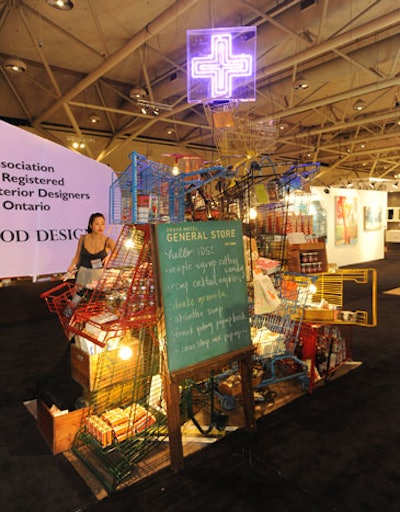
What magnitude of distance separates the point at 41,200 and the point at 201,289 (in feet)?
5.11

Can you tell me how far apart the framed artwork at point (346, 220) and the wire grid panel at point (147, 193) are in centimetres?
966

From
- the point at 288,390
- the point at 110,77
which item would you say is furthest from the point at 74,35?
the point at 288,390

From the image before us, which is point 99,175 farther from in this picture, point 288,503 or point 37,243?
point 288,503

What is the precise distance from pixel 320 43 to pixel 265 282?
17.7 feet

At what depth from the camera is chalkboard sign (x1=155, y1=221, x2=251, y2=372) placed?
228 centimetres

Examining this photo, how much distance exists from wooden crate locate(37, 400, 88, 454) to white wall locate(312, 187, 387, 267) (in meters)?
8.95

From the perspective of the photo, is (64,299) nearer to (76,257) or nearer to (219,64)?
(76,257)

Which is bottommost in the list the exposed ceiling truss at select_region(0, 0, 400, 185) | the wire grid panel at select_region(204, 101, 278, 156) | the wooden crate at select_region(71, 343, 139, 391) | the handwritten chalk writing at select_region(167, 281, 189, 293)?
the wooden crate at select_region(71, 343, 139, 391)

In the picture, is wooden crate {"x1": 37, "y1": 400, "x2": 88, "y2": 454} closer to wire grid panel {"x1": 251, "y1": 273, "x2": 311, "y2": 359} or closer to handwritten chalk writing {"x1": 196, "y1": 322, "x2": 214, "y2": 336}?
handwritten chalk writing {"x1": 196, "y1": 322, "x2": 214, "y2": 336}

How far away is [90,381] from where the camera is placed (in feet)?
9.21

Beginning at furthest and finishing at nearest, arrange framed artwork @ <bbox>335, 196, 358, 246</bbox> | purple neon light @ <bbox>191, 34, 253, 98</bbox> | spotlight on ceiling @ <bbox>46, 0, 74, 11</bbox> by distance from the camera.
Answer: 1. framed artwork @ <bbox>335, 196, 358, 246</bbox>
2. spotlight on ceiling @ <bbox>46, 0, 74, 11</bbox>
3. purple neon light @ <bbox>191, 34, 253, 98</bbox>

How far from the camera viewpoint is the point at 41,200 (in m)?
2.86

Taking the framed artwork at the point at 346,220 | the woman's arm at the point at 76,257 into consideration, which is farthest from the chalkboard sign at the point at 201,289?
the framed artwork at the point at 346,220

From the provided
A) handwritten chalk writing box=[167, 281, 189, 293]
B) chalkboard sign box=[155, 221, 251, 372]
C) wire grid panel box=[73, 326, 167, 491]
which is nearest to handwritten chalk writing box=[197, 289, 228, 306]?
chalkboard sign box=[155, 221, 251, 372]
